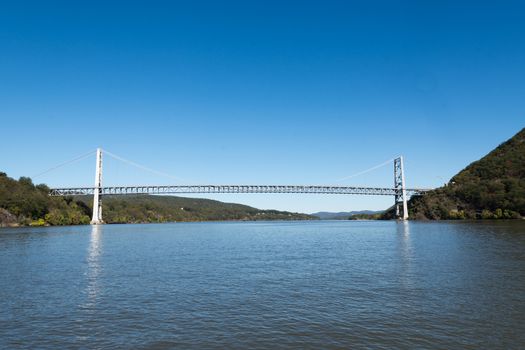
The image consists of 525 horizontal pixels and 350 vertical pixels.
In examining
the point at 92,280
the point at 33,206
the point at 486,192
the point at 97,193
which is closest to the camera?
the point at 92,280

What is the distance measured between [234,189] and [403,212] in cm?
5402

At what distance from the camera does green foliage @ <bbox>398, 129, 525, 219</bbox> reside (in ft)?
311

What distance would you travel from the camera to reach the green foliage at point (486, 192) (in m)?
94.9

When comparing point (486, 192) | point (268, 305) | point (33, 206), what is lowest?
point (268, 305)

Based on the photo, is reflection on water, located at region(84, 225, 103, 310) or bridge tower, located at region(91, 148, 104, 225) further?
bridge tower, located at region(91, 148, 104, 225)

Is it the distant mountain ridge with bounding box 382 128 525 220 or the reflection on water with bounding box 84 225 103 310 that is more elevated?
the distant mountain ridge with bounding box 382 128 525 220

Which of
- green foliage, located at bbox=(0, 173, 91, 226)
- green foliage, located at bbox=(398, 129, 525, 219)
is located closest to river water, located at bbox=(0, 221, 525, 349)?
green foliage, located at bbox=(0, 173, 91, 226)

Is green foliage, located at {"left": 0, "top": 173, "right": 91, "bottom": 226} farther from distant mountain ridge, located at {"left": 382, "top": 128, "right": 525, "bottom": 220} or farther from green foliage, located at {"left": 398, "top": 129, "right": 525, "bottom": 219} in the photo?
distant mountain ridge, located at {"left": 382, "top": 128, "right": 525, "bottom": 220}

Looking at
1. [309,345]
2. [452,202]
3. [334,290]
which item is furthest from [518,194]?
[309,345]

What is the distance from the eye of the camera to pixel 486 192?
104 m

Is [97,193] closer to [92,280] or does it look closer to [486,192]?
[92,280]

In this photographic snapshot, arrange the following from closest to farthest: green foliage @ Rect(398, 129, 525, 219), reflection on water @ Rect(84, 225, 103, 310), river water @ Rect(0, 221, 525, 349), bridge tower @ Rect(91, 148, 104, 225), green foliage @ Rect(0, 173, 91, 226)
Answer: river water @ Rect(0, 221, 525, 349)
reflection on water @ Rect(84, 225, 103, 310)
green foliage @ Rect(0, 173, 91, 226)
green foliage @ Rect(398, 129, 525, 219)
bridge tower @ Rect(91, 148, 104, 225)

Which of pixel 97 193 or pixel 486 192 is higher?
pixel 97 193

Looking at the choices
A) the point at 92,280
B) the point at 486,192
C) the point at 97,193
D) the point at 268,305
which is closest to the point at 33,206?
the point at 97,193
